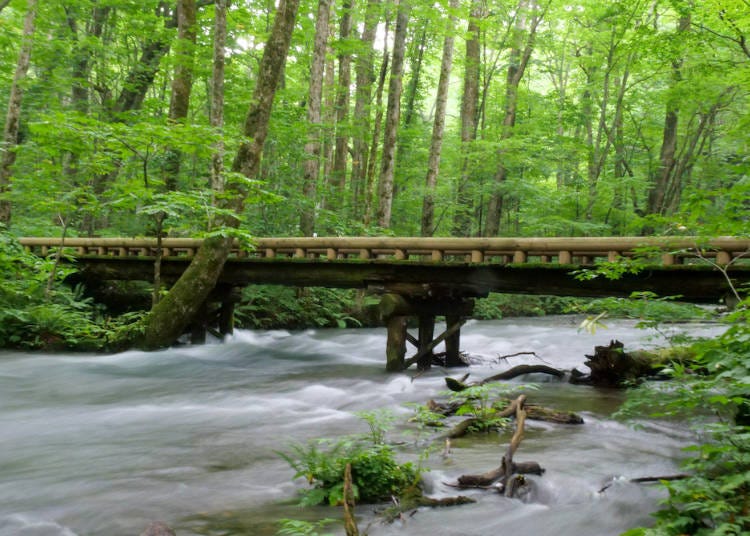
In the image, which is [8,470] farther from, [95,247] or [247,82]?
[247,82]

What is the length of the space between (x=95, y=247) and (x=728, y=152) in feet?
64.8

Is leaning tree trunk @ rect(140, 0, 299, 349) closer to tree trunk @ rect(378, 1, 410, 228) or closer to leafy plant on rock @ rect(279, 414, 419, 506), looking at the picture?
tree trunk @ rect(378, 1, 410, 228)

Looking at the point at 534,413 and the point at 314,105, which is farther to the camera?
the point at 314,105

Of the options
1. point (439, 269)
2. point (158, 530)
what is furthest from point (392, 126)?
point (158, 530)

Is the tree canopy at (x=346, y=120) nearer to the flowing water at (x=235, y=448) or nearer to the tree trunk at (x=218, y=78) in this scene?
the tree trunk at (x=218, y=78)

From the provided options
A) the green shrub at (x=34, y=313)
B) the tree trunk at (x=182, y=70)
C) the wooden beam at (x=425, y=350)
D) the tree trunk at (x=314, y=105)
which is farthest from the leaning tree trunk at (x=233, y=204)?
the tree trunk at (x=314, y=105)

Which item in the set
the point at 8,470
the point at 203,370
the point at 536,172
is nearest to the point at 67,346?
the point at 203,370

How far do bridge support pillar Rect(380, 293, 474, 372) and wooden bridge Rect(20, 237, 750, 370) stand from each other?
0.06 ft

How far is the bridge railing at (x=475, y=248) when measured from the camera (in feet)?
19.8

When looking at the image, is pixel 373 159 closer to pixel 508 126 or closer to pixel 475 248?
pixel 508 126

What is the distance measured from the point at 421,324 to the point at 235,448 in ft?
18.0

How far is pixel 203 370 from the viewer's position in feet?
34.5

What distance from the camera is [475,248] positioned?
881 centimetres

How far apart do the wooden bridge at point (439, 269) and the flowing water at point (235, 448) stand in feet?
3.87
